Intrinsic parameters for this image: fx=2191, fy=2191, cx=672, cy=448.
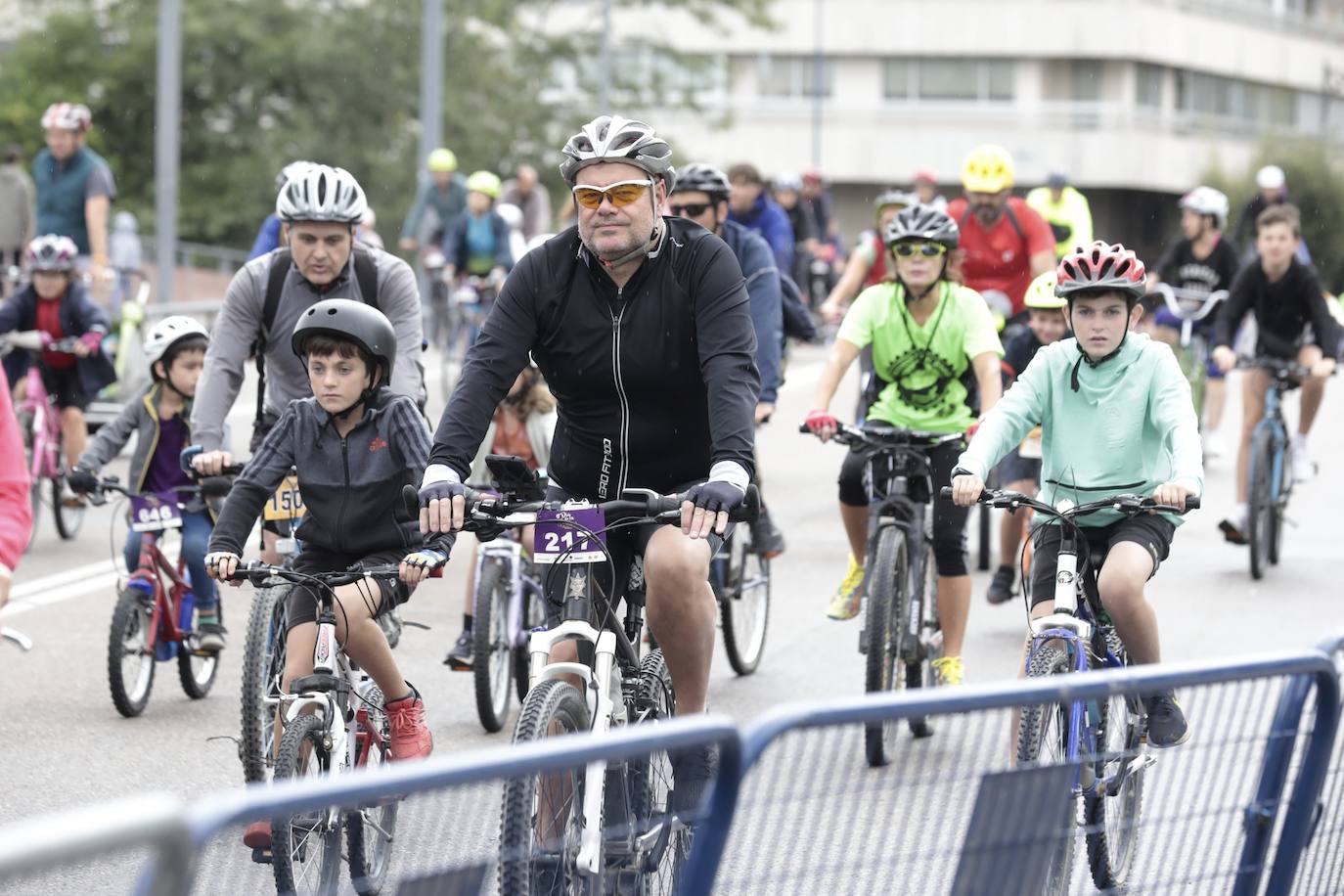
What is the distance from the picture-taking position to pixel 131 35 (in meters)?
48.9

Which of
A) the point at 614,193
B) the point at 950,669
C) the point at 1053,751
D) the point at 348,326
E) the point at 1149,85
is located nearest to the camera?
the point at 1053,751

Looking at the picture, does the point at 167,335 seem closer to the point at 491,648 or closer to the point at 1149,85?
the point at 491,648

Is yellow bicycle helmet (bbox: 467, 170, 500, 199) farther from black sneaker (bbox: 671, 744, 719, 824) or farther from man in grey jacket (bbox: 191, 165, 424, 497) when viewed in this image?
black sneaker (bbox: 671, 744, 719, 824)

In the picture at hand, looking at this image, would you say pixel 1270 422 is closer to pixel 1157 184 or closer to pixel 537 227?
pixel 537 227

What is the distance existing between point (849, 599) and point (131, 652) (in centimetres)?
275

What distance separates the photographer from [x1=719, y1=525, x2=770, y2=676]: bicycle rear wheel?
9.20 metres

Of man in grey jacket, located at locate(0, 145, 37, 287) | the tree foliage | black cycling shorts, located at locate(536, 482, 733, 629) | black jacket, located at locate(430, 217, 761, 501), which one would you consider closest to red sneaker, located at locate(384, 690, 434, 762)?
black cycling shorts, located at locate(536, 482, 733, 629)

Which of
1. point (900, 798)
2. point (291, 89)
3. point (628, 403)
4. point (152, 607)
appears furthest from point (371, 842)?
point (291, 89)

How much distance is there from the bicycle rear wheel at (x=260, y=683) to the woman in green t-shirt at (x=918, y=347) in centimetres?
243

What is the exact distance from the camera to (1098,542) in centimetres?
643

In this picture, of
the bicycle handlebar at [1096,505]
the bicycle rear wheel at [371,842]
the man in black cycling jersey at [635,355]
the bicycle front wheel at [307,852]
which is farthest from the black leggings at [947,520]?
the bicycle rear wheel at [371,842]

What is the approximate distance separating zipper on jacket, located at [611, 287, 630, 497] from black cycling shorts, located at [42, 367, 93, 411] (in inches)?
302

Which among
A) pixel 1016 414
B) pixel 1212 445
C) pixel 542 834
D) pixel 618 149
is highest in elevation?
pixel 618 149

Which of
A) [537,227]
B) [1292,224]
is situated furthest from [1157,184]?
[1292,224]
